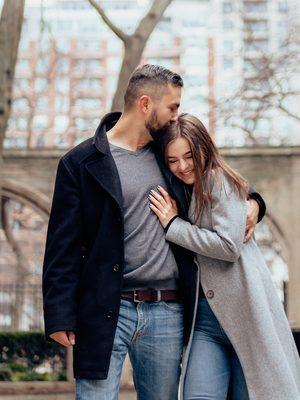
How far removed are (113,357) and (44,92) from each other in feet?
66.3

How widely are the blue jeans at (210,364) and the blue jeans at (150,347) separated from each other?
0.08 meters

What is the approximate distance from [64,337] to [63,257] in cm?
31

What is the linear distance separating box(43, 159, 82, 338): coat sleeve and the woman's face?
43cm

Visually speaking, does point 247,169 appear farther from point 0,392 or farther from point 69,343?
point 69,343

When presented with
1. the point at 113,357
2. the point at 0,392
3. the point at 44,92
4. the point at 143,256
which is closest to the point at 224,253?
the point at 143,256

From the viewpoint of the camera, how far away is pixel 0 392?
1156 centimetres

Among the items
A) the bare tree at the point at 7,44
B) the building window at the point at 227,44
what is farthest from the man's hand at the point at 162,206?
the building window at the point at 227,44

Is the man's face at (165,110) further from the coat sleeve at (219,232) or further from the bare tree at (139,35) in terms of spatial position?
the bare tree at (139,35)

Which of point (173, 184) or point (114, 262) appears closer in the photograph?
point (114, 262)

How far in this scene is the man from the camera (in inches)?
136

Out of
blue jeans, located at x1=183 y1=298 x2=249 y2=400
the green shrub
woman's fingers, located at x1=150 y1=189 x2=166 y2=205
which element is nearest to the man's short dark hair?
woman's fingers, located at x1=150 y1=189 x2=166 y2=205

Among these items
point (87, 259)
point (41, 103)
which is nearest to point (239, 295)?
point (87, 259)

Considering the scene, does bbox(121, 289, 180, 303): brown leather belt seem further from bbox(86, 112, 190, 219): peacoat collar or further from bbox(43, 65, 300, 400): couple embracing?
bbox(86, 112, 190, 219): peacoat collar

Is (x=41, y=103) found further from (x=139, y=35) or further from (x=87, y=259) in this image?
(x=87, y=259)
